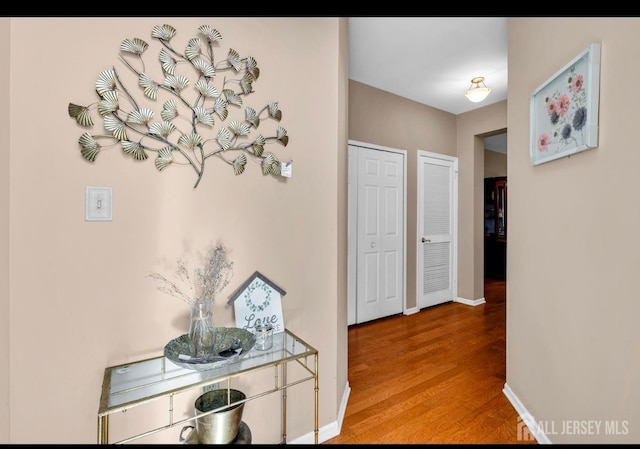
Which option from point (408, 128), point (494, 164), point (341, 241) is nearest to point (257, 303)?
point (341, 241)

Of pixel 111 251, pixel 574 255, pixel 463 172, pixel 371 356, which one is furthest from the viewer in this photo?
pixel 463 172

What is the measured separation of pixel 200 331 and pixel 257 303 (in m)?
0.34

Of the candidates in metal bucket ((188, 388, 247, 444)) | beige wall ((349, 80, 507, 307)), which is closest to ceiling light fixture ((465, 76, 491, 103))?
beige wall ((349, 80, 507, 307))

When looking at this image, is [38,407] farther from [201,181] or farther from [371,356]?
[371,356]

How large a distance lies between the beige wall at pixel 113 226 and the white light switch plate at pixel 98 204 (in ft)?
0.07

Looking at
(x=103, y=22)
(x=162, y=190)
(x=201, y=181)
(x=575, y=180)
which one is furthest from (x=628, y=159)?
(x=103, y=22)

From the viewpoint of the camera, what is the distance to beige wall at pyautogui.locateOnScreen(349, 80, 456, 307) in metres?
Answer: 3.37

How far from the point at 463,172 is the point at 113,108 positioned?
4.10m

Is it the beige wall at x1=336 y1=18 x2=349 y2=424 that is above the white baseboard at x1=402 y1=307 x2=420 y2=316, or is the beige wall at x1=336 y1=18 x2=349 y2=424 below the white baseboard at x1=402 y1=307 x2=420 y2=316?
above

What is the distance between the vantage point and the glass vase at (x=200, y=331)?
1.16 metres

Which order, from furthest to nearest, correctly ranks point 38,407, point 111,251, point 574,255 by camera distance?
point 574,255, point 111,251, point 38,407

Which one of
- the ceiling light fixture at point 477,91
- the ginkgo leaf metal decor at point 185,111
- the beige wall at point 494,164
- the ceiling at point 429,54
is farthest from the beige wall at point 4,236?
the beige wall at point 494,164

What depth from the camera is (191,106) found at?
1.34 meters

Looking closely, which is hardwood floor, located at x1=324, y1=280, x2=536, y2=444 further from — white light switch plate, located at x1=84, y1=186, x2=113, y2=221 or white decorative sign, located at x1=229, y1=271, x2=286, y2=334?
white light switch plate, located at x1=84, y1=186, x2=113, y2=221
